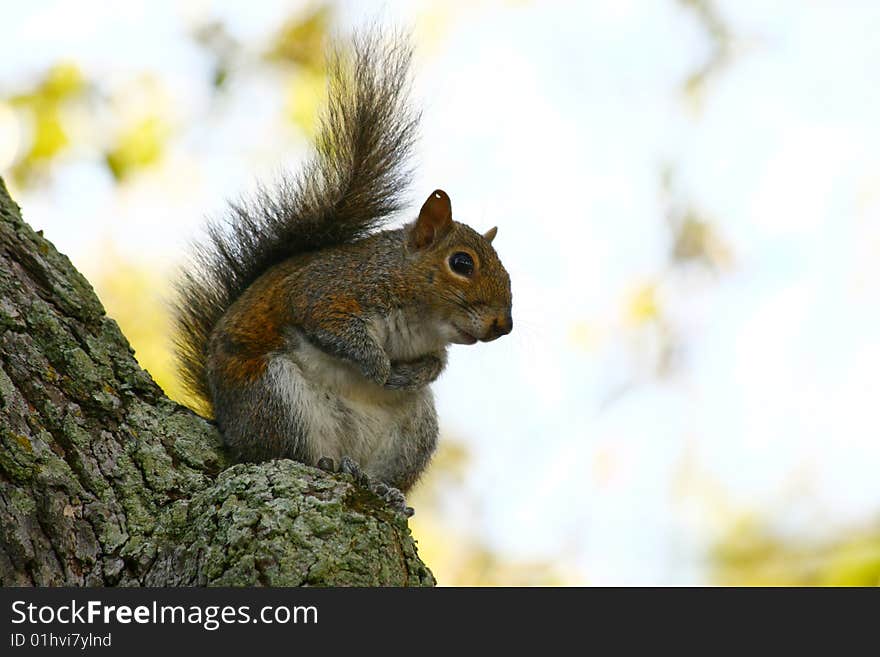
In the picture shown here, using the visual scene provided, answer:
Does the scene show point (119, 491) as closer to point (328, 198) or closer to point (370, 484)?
point (370, 484)

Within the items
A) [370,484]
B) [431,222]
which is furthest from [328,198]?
[370,484]

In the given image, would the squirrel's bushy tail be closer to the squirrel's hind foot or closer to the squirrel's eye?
the squirrel's eye

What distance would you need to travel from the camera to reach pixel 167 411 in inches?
105

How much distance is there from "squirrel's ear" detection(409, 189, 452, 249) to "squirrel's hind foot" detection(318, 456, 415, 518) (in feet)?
2.91

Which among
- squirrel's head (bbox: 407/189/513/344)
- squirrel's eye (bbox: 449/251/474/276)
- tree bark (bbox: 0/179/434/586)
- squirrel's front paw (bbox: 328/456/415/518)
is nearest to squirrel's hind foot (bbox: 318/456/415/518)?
squirrel's front paw (bbox: 328/456/415/518)

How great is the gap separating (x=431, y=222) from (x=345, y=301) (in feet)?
1.75

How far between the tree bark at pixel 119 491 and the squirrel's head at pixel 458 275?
0.98 meters

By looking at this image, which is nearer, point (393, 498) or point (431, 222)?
point (393, 498)

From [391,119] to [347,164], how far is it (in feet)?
0.74

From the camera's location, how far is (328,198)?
339cm

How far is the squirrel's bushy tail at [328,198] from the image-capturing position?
11.2 ft

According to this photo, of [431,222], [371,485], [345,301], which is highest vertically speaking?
[431,222]

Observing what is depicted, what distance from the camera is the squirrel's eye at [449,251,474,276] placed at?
137 inches

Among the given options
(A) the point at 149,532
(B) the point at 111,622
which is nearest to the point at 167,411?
(A) the point at 149,532
